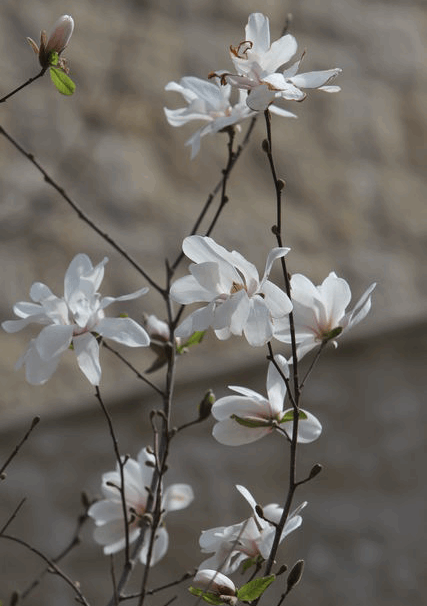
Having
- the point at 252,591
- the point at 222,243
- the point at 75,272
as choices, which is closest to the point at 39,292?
the point at 75,272

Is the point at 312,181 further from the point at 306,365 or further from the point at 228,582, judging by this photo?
the point at 228,582

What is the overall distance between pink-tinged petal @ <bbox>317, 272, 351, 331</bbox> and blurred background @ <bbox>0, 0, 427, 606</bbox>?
3.92 ft

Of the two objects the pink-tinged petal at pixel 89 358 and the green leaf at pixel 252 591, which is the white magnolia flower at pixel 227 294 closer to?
the pink-tinged petal at pixel 89 358

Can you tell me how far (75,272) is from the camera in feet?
2.34

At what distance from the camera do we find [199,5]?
6.98 feet

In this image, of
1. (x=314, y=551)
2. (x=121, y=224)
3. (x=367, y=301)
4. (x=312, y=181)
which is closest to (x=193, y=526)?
(x=314, y=551)

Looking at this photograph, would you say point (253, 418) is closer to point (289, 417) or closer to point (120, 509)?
point (289, 417)

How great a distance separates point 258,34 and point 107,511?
40 centimetres

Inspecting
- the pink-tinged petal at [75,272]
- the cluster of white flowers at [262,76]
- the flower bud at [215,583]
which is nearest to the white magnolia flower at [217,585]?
the flower bud at [215,583]

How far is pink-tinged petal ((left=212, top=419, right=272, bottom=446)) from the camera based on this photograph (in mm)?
687

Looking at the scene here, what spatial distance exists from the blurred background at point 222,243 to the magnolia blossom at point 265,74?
123cm

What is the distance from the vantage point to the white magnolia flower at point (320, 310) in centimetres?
68

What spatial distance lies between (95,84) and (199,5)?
0.98ft

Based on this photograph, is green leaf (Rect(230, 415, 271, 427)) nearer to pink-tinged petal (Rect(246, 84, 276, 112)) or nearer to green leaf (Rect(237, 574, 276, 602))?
green leaf (Rect(237, 574, 276, 602))
